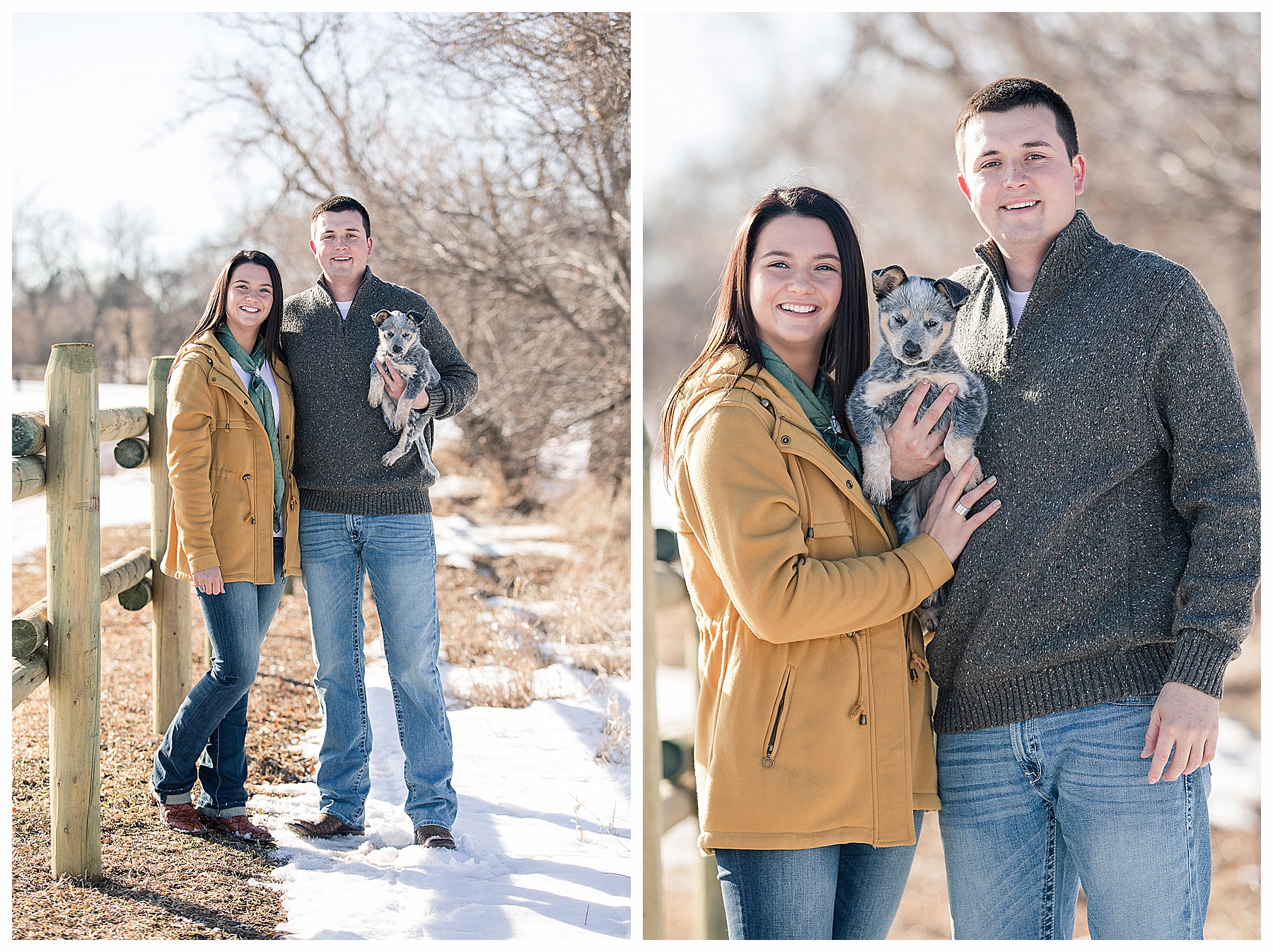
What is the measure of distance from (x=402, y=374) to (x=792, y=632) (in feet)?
6.08

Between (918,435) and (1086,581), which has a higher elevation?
(918,435)

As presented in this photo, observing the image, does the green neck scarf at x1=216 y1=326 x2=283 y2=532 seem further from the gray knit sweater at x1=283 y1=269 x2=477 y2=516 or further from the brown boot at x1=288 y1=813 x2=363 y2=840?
the brown boot at x1=288 y1=813 x2=363 y2=840

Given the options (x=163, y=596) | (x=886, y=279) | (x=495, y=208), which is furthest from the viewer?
(x=495, y=208)

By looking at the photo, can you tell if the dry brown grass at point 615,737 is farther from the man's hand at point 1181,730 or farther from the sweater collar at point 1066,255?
the sweater collar at point 1066,255

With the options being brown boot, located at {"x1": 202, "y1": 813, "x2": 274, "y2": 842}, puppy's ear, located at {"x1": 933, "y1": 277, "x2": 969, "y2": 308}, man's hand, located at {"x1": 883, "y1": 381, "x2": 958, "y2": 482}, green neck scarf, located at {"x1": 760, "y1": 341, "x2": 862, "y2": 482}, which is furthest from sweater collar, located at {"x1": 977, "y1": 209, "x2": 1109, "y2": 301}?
brown boot, located at {"x1": 202, "y1": 813, "x2": 274, "y2": 842}

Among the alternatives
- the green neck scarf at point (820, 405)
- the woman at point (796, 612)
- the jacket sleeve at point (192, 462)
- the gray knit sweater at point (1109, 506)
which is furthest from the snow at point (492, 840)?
the green neck scarf at point (820, 405)

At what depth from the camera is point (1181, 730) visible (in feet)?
6.28

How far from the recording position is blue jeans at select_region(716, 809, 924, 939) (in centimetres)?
196

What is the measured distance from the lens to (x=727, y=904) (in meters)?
2.05

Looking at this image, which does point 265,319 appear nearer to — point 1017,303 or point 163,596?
point 163,596

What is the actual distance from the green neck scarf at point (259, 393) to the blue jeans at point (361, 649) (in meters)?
0.17

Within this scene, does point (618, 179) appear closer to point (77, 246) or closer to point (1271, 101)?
point (1271, 101)

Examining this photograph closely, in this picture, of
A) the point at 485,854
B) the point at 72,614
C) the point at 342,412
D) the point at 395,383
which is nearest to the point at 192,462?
the point at 342,412

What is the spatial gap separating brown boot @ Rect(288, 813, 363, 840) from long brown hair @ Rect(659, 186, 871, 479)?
2.11 meters
